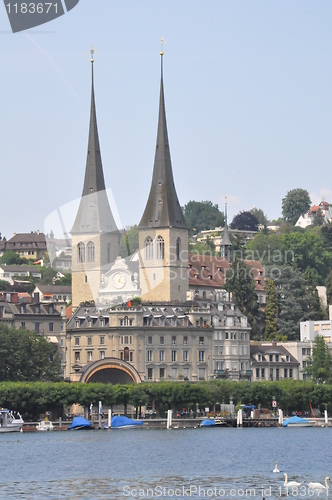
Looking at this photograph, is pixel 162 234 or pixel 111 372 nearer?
pixel 111 372

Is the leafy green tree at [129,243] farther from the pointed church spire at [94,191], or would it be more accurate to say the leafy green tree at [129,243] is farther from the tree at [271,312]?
the tree at [271,312]

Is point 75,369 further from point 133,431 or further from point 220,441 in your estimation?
point 220,441

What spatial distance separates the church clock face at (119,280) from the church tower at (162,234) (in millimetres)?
2375

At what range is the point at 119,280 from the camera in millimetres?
156625

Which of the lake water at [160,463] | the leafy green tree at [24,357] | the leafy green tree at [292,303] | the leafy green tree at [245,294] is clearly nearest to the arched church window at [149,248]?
the leafy green tree at [245,294]

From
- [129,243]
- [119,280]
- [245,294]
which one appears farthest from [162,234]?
[245,294]

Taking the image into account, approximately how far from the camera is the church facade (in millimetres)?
143375

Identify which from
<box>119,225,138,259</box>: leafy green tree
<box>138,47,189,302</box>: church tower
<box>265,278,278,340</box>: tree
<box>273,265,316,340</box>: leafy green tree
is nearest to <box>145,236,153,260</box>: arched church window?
<box>138,47,189,302</box>: church tower

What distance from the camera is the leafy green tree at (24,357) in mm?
125312

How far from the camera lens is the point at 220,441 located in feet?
334

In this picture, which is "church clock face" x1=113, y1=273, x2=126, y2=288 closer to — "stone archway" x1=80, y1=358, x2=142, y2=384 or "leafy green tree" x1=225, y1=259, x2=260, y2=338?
"leafy green tree" x1=225, y1=259, x2=260, y2=338

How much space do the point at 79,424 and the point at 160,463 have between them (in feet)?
108

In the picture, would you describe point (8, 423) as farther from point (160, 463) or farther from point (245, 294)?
point (245, 294)

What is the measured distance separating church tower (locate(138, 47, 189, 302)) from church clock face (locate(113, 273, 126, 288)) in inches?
93.5
